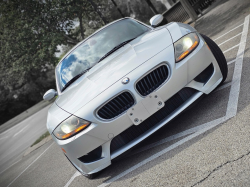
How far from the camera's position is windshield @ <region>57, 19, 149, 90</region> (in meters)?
4.65

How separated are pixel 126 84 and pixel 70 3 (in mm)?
11798

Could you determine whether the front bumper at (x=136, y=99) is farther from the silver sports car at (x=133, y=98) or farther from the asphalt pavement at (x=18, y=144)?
the asphalt pavement at (x=18, y=144)

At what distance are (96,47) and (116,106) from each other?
1795 millimetres

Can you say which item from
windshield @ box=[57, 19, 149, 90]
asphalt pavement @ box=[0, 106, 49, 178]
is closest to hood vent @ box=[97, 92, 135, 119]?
windshield @ box=[57, 19, 149, 90]

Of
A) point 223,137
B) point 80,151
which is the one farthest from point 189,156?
point 80,151

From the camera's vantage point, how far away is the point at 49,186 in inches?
189

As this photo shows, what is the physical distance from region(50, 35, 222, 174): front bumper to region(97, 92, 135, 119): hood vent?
6 cm

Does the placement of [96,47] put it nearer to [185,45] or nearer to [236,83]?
[185,45]

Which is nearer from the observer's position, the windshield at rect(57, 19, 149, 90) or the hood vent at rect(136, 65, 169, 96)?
the hood vent at rect(136, 65, 169, 96)

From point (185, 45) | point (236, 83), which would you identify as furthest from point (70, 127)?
point (236, 83)

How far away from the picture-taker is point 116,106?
3.27 m

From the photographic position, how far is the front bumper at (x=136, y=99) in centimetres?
321

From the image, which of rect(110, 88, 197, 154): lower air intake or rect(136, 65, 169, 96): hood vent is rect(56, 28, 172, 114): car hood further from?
rect(110, 88, 197, 154): lower air intake

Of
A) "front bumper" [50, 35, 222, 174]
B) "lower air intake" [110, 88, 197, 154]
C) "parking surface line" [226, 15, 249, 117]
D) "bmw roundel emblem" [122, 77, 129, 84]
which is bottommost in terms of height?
"parking surface line" [226, 15, 249, 117]
